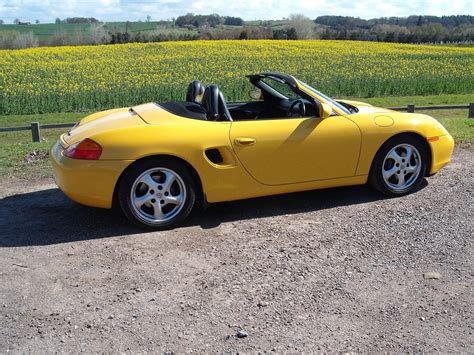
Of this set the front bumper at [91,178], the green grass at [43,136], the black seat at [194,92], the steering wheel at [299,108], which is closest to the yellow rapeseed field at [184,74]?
the green grass at [43,136]

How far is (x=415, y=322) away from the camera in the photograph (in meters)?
3.16

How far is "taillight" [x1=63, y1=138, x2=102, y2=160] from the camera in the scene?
14.9 ft

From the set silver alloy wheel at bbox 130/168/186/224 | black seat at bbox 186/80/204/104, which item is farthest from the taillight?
black seat at bbox 186/80/204/104

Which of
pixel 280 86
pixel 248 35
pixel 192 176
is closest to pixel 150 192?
pixel 192 176

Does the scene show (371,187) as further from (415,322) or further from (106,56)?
(106,56)

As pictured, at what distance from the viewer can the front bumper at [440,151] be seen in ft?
18.4

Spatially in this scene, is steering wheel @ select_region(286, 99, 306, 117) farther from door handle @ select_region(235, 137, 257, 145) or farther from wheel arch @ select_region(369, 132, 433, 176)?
wheel arch @ select_region(369, 132, 433, 176)

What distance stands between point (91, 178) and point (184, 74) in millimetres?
16783

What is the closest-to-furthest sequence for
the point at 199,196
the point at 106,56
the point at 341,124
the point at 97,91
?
the point at 199,196 → the point at 341,124 → the point at 97,91 → the point at 106,56

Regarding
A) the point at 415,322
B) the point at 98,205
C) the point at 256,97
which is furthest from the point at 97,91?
the point at 415,322

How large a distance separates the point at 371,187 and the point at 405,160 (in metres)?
0.44

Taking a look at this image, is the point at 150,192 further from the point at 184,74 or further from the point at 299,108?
the point at 184,74

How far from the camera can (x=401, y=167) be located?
18.0 ft

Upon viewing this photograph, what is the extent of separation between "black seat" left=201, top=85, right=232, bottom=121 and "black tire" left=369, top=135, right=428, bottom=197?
161 centimetres
